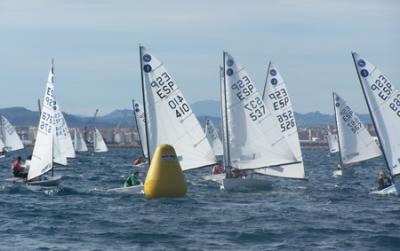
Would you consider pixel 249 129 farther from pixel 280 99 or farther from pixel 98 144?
pixel 98 144

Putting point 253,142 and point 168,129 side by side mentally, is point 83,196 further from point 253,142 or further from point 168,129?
point 253,142

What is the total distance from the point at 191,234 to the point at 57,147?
87.0 ft

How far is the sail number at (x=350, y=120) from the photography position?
60781 millimetres

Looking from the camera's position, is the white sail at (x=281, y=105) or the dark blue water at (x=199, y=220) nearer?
the dark blue water at (x=199, y=220)

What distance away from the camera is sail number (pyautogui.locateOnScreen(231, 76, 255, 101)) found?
134 feet

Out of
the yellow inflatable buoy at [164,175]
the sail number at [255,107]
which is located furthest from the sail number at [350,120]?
the yellow inflatable buoy at [164,175]

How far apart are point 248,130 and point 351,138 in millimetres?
20734

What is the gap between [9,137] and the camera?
360 ft

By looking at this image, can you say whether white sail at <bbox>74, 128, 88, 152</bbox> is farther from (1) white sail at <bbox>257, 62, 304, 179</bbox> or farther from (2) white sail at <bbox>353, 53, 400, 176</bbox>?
(2) white sail at <bbox>353, 53, 400, 176</bbox>

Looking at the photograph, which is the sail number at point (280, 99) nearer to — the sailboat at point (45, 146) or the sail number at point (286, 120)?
the sail number at point (286, 120)

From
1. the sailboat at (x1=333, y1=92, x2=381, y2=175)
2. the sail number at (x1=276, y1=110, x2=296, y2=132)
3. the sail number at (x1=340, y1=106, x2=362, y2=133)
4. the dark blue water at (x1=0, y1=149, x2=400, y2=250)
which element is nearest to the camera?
the dark blue water at (x1=0, y1=149, x2=400, y2=250)

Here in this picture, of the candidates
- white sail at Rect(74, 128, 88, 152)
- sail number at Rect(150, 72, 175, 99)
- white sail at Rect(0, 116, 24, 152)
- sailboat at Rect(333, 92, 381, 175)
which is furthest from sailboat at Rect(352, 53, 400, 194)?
white sail at Rect(74, 128, 88, 152)

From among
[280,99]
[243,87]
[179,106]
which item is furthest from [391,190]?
[280,99]

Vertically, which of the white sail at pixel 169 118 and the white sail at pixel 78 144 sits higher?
the white sail at pixel 78 144
